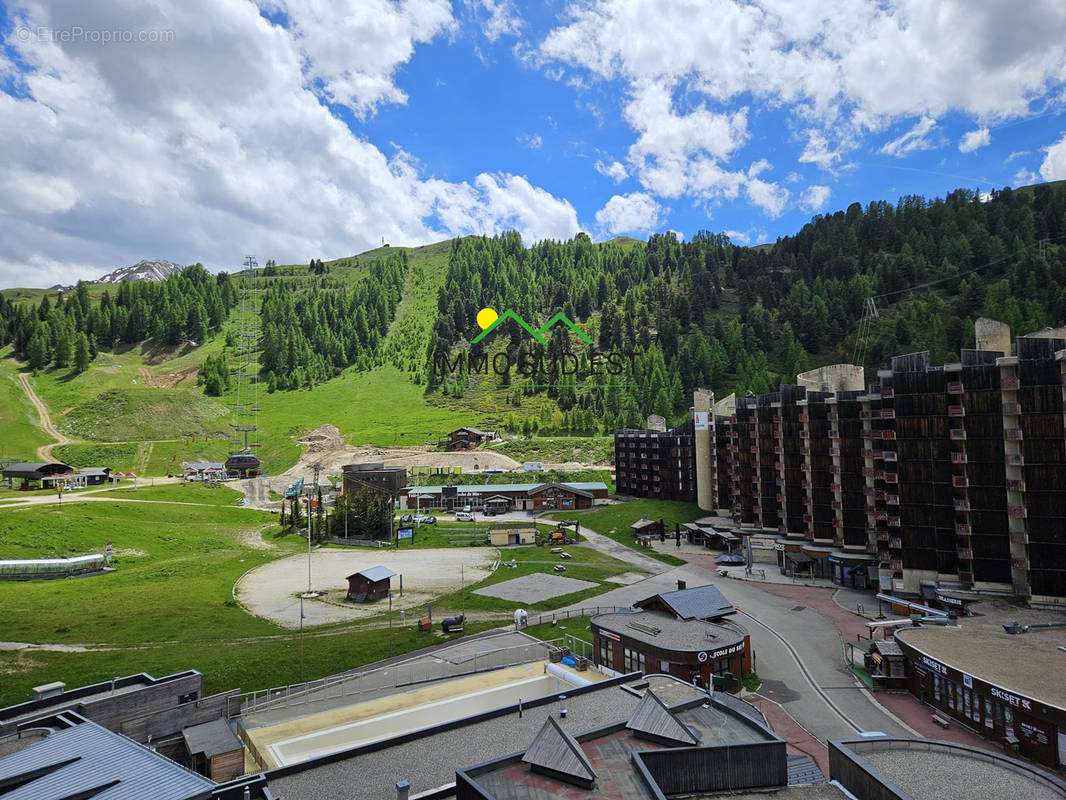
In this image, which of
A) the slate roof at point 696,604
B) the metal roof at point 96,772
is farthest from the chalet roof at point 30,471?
the slate roof at point 696,604

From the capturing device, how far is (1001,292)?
175m

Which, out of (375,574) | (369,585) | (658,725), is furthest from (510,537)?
(658,725)

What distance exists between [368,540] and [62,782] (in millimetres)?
69458

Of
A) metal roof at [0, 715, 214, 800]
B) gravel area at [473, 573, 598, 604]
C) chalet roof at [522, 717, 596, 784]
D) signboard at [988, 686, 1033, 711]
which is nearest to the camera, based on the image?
metal roof at [0, 715, 214, 800]

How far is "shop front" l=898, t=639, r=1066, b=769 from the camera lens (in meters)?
27.6

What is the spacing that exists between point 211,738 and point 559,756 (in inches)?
721

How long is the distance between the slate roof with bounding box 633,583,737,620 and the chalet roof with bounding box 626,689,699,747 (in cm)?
2042

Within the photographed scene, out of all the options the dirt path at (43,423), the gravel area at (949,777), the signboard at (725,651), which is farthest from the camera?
the dirt path at (43,423)

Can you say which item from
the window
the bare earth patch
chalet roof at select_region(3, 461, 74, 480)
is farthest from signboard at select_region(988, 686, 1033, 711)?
chalet roof at select_region(3, 461, 74, 480)

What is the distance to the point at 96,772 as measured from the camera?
17406 millimetres

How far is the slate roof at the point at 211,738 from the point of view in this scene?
86.3 ft

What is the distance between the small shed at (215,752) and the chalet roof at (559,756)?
1513 cm

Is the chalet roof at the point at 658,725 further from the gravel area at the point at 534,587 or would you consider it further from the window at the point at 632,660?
the gravel area at the point at 534,587

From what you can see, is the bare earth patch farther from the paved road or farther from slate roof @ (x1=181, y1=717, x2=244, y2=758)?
slate roof @ (x1=181, y1=717, x2=244, y2=758)
